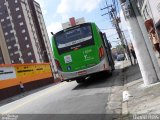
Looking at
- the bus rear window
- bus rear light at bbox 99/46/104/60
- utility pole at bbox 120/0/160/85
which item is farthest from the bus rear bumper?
utility pole at bbox 120/0/160/85

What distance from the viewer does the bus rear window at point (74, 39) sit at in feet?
60.8

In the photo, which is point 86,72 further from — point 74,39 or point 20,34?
point 20,34

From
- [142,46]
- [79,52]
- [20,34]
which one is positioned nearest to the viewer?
[142,46]

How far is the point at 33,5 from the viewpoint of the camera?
386ft

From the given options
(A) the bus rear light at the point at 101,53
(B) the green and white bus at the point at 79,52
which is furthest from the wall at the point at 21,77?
(A) the bus rear light at the point at 101,53

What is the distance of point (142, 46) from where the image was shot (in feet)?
37.3

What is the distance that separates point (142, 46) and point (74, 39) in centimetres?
783

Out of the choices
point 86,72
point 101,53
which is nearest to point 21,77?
point 86,72

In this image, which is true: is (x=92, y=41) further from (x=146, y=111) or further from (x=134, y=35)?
(x=146, y=111)

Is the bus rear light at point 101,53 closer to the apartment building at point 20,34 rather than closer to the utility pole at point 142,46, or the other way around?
the utility pole at point 142,46

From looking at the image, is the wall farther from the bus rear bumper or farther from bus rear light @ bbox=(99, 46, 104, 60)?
bus rear light @ bbox=(99, 46, 104, 60)

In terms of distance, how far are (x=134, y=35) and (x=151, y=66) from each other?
115 centimetres

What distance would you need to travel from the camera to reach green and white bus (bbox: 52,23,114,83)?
1816cm

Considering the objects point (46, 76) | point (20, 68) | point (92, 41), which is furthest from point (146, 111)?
point (46, 76)
